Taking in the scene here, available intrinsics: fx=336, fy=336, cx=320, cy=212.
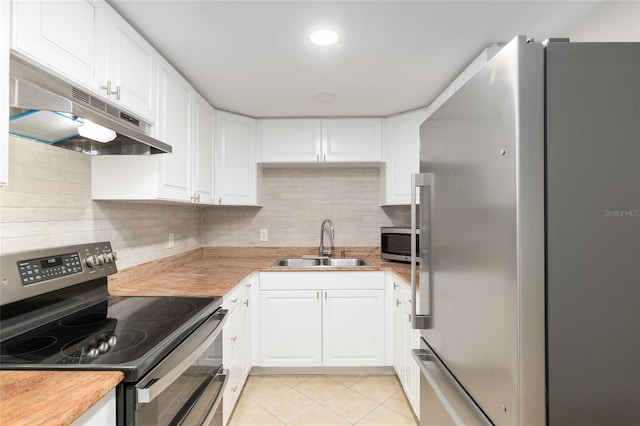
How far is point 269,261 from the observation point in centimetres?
309

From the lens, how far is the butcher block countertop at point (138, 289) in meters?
0.72

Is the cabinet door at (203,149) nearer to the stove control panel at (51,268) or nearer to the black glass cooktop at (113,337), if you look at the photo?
the stove control panel at (51,268)

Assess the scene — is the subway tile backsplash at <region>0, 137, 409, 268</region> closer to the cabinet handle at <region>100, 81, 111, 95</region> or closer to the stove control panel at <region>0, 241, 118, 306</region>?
the stove control panel at <region>0, 241, 118, 306</region>

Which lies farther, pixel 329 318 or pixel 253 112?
pixel 253 112

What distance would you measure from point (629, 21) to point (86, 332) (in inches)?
91.7

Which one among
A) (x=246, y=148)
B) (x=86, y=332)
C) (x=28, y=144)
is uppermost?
(x=246, y=148)

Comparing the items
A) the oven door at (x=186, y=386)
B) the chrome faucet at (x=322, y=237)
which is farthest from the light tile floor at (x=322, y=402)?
the chrome faucet at (x=322, y=237)

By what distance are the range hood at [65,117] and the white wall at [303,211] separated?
5.60ft

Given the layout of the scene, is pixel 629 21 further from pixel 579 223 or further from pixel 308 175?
pixel 308 175

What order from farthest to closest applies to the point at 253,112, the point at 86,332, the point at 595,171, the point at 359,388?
1. the point at 253,112
2. the point at 359,388
3. the point at 86,332
4. the point at 595,171

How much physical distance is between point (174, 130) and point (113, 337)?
1.24 meters

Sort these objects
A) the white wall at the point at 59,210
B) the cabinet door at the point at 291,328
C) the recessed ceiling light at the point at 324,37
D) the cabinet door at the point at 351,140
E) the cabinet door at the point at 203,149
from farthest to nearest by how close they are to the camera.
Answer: the cabinet door at the point at 351,140 < the cabinet door at the point at 291,328 < the cabinet door at the point at 203,149 < the recessed ceiling light at the point at 324,37 < the white wall at the point at 59,210

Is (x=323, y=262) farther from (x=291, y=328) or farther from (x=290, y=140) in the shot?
(x=290, y=140)

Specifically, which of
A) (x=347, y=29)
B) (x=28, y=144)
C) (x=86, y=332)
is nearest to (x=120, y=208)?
(x=28, y=144)
